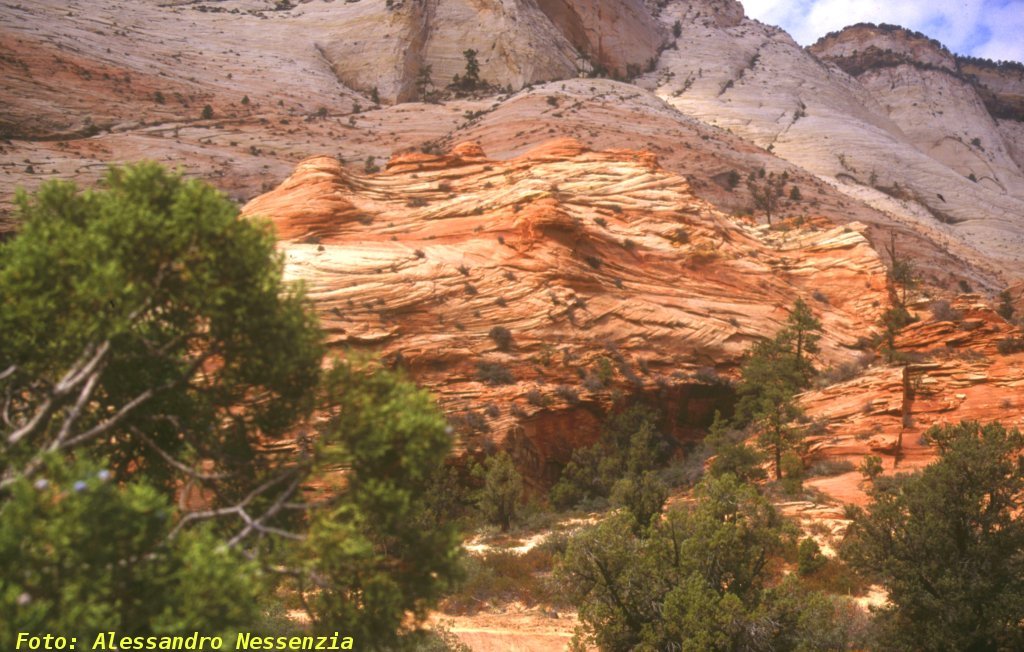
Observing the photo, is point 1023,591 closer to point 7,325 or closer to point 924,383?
point 7,325

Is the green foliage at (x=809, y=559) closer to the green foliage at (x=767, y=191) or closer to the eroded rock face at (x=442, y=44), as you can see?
the green foliage at (x=767, y=191)

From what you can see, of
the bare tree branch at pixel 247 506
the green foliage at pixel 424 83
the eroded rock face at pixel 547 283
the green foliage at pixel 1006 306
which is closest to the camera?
the bare tree branch at pixel 247 506

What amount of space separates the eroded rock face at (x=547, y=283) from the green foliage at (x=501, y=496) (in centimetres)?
255

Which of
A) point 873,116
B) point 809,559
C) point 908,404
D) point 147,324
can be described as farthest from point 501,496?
point 873,116

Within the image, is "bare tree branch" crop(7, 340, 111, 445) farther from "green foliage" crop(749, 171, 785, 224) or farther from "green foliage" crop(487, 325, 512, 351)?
"green foliage" crop(749, 171, 785, 224)

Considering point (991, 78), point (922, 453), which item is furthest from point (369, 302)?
point (991, 78)

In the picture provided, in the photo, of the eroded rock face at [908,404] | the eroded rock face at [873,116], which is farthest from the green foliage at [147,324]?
the eroded rock face at [873,116]

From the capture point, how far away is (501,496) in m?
18.8

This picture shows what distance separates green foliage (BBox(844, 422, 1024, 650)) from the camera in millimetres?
8812

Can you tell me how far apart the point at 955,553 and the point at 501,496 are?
11549mm

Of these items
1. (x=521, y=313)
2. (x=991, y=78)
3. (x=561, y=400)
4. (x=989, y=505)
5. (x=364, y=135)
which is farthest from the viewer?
(x=991, y=78)

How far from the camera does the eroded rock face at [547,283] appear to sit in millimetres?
23672

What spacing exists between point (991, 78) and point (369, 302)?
481ft

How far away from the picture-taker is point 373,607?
218 inches
